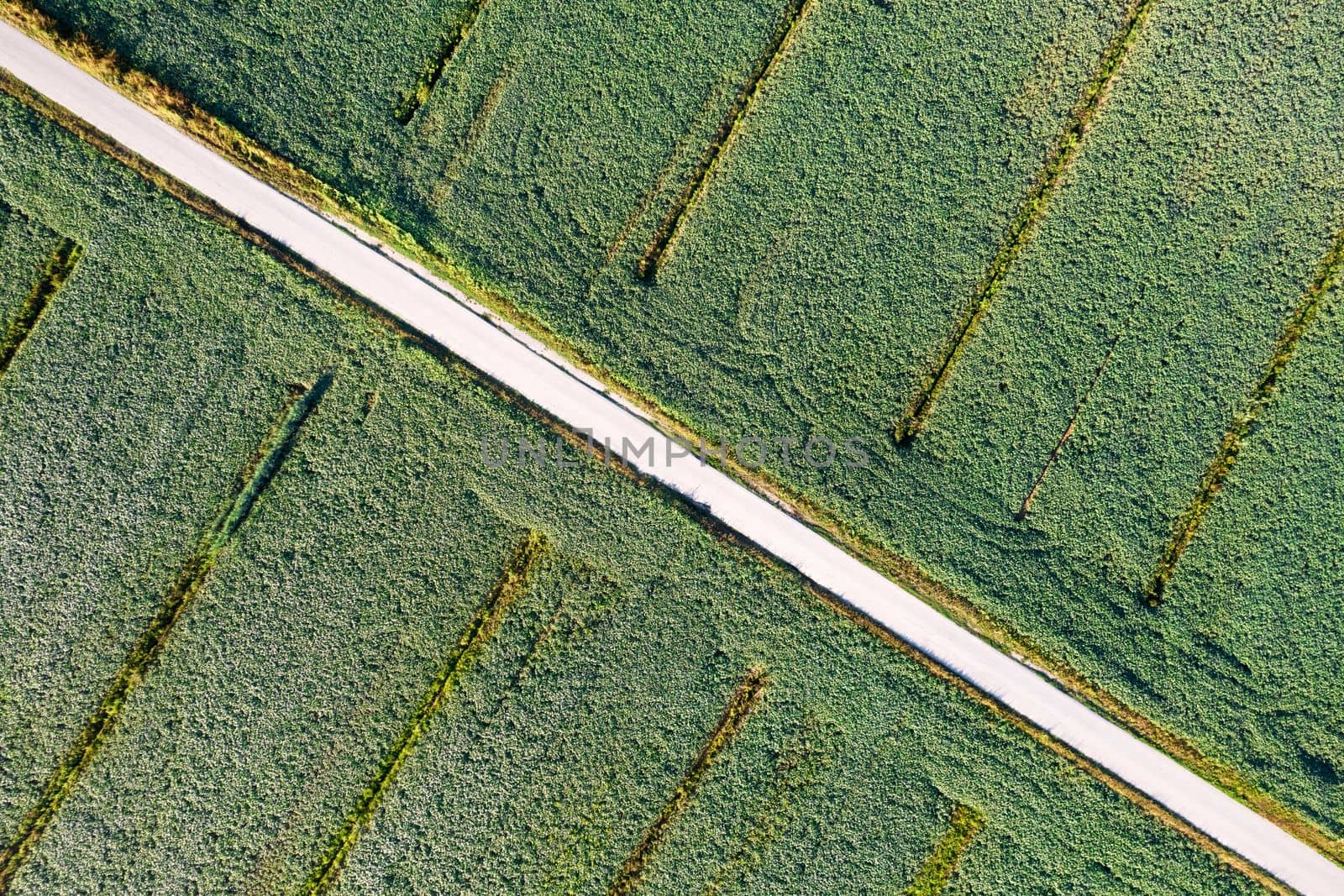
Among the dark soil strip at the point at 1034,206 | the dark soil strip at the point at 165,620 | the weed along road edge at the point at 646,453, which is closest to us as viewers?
the dark soil strip at the point at 165,620

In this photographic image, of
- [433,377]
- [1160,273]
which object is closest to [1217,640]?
[1160,273]

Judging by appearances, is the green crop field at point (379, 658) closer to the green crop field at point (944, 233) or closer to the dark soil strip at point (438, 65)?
the green crop field at point (944, 233)

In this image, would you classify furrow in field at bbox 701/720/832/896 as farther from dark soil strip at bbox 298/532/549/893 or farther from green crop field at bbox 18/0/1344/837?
dark soil strip at bbox 298/532/549/893

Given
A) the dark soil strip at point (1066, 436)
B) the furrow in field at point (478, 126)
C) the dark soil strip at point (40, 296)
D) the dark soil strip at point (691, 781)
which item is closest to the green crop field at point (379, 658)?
the dark soil strip at point (691, 781)

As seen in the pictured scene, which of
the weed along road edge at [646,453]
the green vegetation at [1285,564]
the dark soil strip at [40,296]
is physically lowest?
the dark soil strip at [40,296]

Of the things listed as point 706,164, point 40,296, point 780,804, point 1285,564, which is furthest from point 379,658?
point 1285,564

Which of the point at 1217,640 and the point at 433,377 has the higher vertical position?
the point at 1217,640

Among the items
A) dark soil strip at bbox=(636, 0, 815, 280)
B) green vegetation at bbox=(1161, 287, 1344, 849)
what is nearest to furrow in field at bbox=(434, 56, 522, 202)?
dark soil strip at bbox=(636, 0, 815, 280)

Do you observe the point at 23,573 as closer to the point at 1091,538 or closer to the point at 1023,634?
the point at 1023,634
